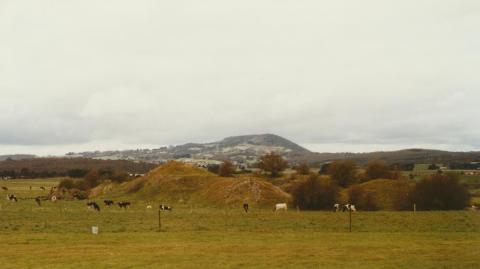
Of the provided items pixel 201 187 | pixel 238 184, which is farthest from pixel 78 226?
pixel 201 187

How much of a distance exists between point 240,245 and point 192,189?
63.3 m

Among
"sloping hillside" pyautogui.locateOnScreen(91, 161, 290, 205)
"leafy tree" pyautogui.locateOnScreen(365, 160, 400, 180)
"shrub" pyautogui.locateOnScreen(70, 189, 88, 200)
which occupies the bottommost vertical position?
"shrub" pyautogui.locateOnScreen(70, 189, 88, 200)

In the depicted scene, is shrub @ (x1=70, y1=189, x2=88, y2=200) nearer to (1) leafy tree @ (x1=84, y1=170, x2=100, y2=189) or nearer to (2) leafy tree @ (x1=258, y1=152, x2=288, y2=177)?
(1) leafy tree @ (x1=84, y1=170, x2=100, y2=189)

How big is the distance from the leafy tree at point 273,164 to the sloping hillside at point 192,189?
2313 centimetres

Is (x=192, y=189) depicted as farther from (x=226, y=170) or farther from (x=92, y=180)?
(x=92, y=180)

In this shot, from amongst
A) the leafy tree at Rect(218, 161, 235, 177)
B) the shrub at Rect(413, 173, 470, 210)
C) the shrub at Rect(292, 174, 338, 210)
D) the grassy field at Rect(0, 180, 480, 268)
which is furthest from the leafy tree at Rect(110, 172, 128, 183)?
the grassy field at Rect(0, 180, 480, 268)

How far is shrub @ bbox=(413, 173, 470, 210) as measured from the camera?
7000 cm

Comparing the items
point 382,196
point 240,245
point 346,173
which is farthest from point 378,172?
point 240,245

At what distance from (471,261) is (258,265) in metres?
10.5

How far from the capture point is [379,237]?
116ft

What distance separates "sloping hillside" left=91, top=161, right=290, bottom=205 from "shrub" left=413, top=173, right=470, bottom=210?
65.5 ft

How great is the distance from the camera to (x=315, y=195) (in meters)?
73.7

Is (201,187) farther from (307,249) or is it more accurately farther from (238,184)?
(307,249)

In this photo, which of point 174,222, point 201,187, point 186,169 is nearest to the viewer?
point 174,222
